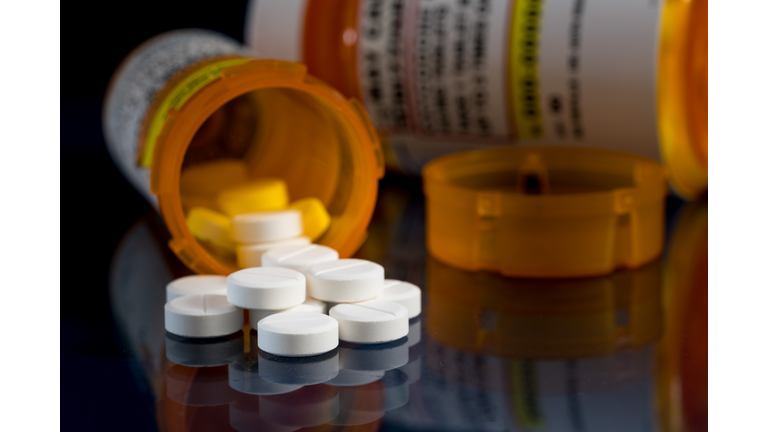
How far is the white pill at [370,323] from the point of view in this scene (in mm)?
804

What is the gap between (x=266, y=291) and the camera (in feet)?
2.65

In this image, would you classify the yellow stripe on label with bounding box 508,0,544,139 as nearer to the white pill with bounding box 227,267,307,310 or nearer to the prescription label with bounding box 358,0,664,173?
the prescription label with bounding box 358,0,664,173

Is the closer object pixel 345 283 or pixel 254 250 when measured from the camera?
pixel 345 283

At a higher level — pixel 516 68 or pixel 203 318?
pixel 516 68

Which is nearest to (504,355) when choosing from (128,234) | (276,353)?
(276,353)

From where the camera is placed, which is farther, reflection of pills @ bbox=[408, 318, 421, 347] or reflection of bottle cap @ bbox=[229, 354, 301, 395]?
reflection of pills @ bbox=[408, 318, 421, 347]

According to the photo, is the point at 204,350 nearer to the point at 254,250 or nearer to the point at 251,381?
the point at 251,381

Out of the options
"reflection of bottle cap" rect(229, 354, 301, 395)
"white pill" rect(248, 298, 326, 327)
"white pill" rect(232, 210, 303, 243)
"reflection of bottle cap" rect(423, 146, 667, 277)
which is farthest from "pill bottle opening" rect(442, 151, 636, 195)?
"reflection of bottle cap" rect(229, 354, 301, 395)

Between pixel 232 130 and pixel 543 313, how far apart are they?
69 cm

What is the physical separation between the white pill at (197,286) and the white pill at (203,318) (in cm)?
3

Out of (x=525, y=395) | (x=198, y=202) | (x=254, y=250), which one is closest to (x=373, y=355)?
(x=525, y=395)

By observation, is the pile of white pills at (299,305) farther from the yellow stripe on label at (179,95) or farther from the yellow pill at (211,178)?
the yellow pill at (211,178)

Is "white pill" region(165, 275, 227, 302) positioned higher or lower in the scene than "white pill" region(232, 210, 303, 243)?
lower

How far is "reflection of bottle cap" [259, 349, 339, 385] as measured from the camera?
0.74m
